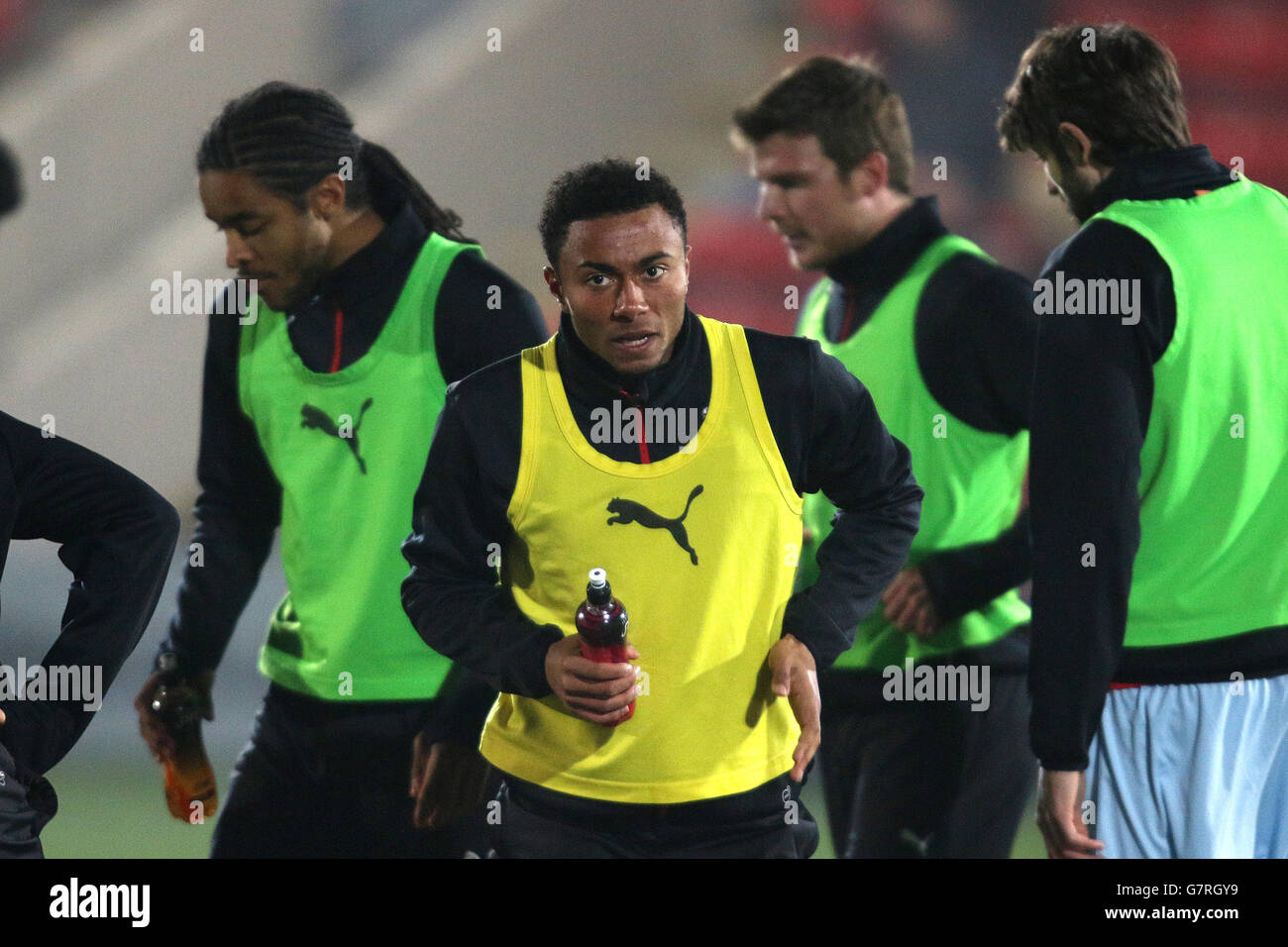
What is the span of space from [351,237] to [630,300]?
29.6 inches

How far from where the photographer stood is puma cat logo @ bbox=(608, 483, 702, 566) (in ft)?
6.14

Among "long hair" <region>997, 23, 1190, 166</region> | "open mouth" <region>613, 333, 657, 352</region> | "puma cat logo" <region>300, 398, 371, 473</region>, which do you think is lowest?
"puma cat logo" <region>300, 398, 371, 473</region>

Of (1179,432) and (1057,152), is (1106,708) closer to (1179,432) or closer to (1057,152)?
(1179,432)

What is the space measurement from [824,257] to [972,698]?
0.83 m

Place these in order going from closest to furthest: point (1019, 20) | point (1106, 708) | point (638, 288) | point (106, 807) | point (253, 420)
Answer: point (638, 288)
point (1106, 708)
point (253, 420)
point (106, 807)
point (1019, 20)

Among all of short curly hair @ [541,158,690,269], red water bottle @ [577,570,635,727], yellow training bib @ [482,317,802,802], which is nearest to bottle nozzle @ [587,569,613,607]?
red water bottle @ [577,570,635,727]

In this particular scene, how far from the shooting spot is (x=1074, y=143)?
2125 millimetres

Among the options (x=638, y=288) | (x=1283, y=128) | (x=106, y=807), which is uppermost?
(x=1283, y=128)

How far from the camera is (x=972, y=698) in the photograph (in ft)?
8.46

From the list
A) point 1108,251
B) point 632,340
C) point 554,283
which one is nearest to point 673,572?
point 632,340

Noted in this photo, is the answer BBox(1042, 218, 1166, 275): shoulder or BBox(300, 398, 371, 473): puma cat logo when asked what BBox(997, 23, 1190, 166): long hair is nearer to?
BBox(1042, 218, 1166, 275): shoulder

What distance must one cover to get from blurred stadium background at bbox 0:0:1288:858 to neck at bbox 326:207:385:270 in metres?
4.15

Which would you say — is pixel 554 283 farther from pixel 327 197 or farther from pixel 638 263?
pixel 327 197
